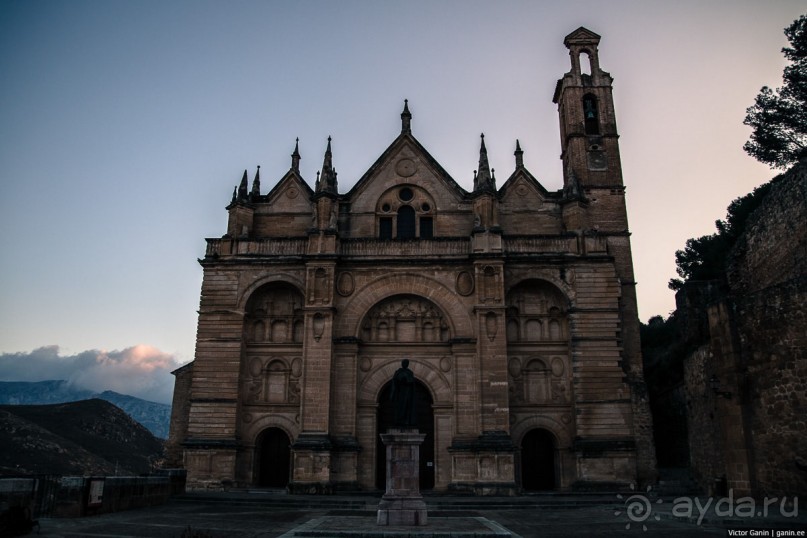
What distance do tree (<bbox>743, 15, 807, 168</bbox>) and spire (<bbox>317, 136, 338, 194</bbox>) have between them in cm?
Answer: 2721

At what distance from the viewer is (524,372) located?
1120 inches

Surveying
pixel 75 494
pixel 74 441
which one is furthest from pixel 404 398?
pixel 74 441

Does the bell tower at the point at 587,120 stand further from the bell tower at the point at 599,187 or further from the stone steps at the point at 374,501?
the stone steps at the point at 374,501

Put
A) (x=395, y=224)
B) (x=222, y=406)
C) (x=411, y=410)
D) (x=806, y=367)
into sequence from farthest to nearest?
(x=395, y=224)
(x=222, y=406)
(x=411, y=410)
(x=806, y=367)

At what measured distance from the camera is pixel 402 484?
15.0 m

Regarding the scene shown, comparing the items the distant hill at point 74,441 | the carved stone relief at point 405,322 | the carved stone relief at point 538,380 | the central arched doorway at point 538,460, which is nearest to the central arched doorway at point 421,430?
the carved stone relief at point 405,322

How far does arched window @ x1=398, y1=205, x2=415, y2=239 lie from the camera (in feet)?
103

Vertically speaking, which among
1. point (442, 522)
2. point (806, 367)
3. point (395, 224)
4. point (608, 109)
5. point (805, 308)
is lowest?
point (442, 522)

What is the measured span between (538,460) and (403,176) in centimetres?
1548

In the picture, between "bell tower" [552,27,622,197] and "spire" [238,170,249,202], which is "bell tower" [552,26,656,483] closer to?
"bell tower" [552,27,622,197]

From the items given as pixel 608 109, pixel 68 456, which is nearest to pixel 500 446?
pixel 608 109

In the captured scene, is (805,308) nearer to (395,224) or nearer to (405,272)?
(405,272)

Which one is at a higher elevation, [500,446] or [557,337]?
[557,337]

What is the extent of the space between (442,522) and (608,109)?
26.5m
